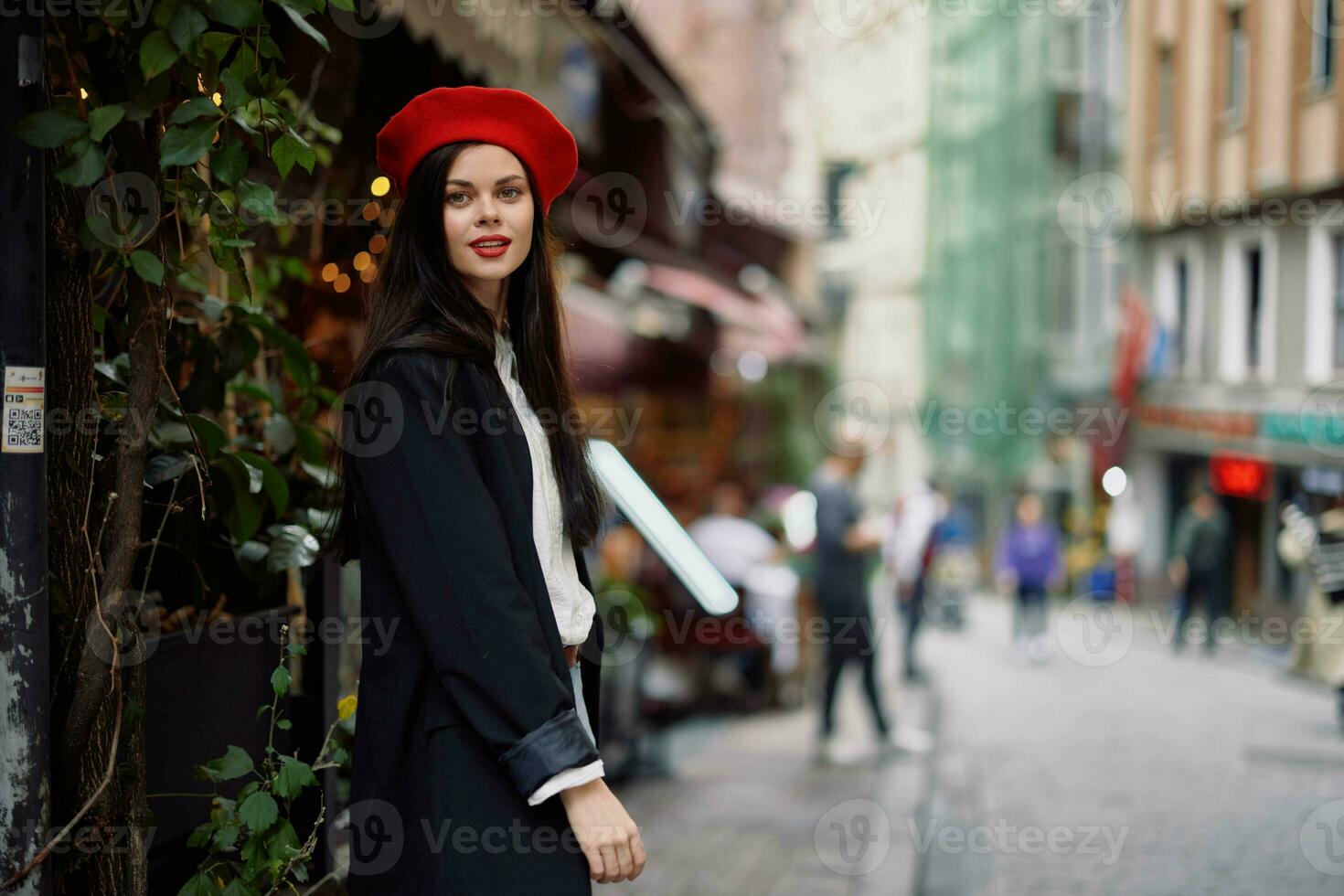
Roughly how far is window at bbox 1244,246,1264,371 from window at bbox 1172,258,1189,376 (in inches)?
98.2

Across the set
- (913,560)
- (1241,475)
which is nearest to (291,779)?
(913,560)

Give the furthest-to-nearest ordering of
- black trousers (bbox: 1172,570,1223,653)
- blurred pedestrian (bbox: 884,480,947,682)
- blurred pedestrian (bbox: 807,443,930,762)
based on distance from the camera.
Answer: black trousers (bbox: 1172,570,1223,653) < blurred pedestrian (bbox: 884,480,947,682) < blurred pedestrian (bbox: 807,443,930,762)

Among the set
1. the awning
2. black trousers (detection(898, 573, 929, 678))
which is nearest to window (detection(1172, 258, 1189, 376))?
the awning

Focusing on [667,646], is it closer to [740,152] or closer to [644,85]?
[644,85]

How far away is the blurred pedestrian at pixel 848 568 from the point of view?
885 centimetres

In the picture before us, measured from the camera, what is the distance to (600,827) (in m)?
1.90

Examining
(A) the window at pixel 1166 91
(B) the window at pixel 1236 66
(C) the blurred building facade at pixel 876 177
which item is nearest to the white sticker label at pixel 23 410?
(B) the window at pixel 1236 66

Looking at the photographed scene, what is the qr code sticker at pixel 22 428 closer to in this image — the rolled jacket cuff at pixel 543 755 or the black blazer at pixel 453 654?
the black blazer at pixel 453 654

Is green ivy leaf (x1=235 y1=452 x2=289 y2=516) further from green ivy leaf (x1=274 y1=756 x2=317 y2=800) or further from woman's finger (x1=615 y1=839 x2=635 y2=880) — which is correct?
woman's finger (x1=615 y1=839 x2=635 y2=880)

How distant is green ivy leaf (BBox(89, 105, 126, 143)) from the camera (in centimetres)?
181

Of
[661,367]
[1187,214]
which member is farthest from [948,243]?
[661,367]

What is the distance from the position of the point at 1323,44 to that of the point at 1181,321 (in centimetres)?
825

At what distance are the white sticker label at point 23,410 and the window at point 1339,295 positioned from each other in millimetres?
19139

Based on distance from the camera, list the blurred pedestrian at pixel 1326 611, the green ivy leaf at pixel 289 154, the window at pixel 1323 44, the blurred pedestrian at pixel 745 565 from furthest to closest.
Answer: the window at pixel 1323 44 < the blurred pedestrian at pixel 745 565 < the blurred pedestrian at pixel 1326 611 < the green ivy leaf at pixel 289 154
